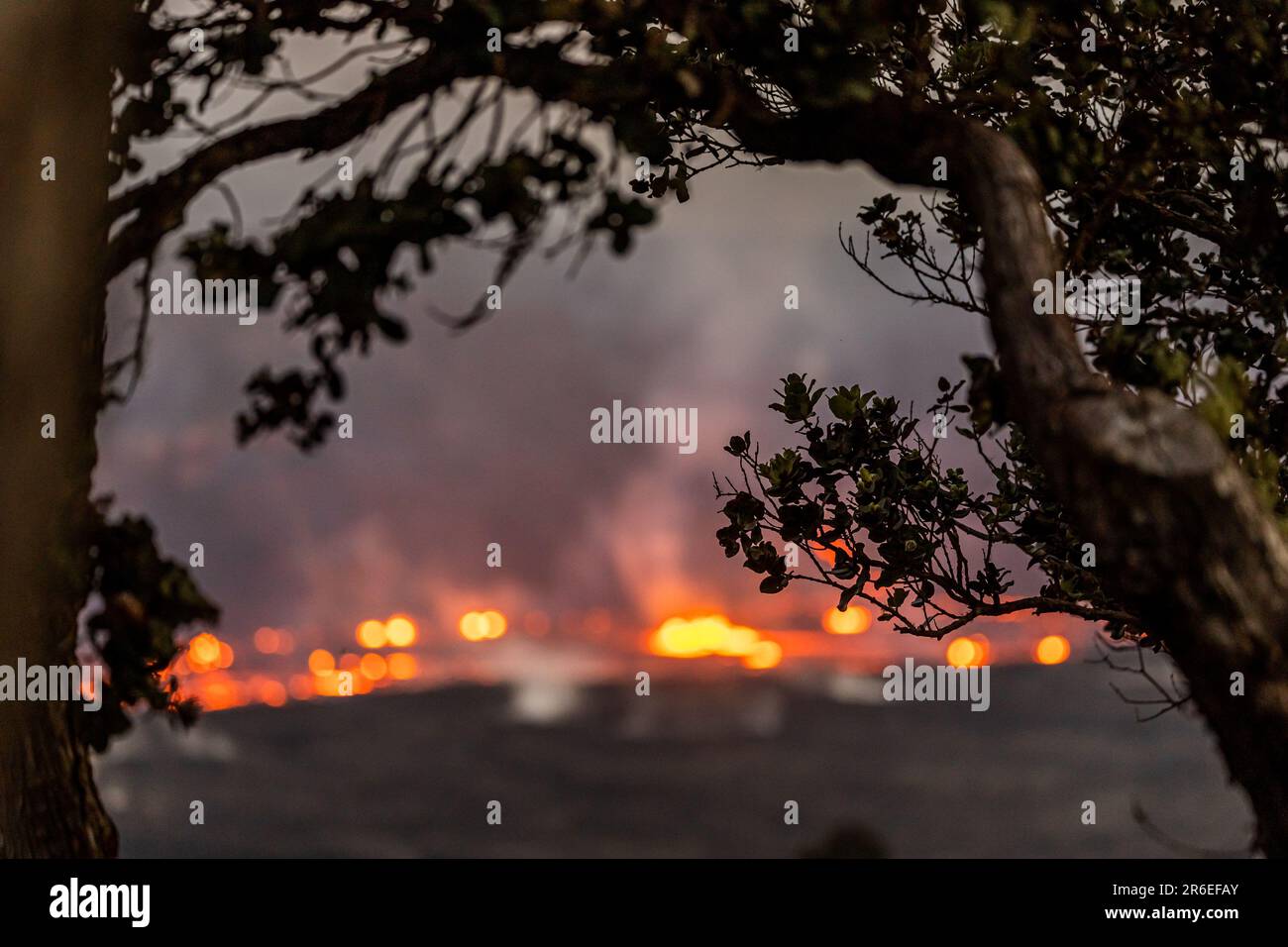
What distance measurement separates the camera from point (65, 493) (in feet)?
18.3

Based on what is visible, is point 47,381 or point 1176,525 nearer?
point 1176,525

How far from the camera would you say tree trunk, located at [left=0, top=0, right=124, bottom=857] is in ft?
18.0

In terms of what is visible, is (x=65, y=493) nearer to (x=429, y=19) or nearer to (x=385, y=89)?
(x=385, y=89)

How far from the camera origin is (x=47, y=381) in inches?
219

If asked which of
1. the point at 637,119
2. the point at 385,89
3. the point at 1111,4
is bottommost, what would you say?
the point at 637,119

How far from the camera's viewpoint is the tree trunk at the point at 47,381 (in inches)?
216

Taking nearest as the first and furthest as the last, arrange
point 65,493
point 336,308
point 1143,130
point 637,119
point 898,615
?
point 336,308, point 637,119, point 65,493, point 1143,130, point 898,615

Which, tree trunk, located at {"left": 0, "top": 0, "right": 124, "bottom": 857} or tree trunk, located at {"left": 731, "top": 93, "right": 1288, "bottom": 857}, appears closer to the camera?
tree trunk, located at {"left": 731, "top": 93, "right": 1288, "bottom": 857}

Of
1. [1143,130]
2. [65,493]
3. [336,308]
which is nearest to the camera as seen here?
[336,308]

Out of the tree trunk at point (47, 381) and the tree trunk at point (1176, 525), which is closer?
the tree trunk at point (1176, 525)

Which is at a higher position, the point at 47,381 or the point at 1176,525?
the point at 47,381
